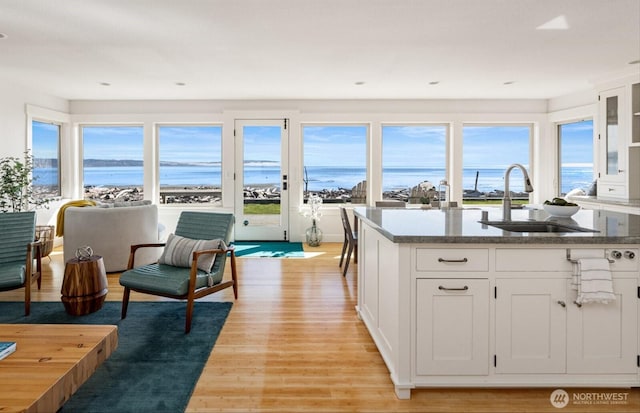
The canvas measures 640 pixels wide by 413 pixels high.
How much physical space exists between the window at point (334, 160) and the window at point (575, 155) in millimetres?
3314

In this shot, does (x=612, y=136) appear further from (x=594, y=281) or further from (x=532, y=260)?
(x=532, y=260)

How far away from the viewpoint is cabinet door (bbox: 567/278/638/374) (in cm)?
206

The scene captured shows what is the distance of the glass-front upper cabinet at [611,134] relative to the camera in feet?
16.5

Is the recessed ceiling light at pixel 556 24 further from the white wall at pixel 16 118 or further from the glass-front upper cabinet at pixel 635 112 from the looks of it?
the white wall at pixel 16 118

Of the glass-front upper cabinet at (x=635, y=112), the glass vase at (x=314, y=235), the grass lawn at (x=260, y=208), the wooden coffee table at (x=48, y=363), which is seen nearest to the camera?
the wooden coffee table at (x=48, y=363)

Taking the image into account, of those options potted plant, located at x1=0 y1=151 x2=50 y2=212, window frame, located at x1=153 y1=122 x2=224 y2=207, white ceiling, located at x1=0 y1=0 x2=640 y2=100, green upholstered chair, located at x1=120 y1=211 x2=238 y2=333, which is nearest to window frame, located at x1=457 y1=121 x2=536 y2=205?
white ceiling, located at x1=0 y1=0 x2=640 y2=100

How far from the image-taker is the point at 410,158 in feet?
23.6

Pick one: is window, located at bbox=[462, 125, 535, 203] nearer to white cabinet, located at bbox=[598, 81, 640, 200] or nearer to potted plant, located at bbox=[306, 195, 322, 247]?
white cabinet, located at bbox=[598, 81, 640, 200]

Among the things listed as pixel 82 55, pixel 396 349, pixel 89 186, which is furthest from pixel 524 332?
pixel 89 186

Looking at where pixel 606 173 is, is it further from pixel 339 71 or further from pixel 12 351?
pixel 12 351

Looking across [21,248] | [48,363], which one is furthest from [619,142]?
[21,248]

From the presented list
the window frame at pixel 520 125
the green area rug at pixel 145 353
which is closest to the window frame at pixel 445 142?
the window frame at pixel 520 125

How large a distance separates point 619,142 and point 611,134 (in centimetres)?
18

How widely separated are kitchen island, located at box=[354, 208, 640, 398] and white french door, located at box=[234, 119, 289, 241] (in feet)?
16.9
